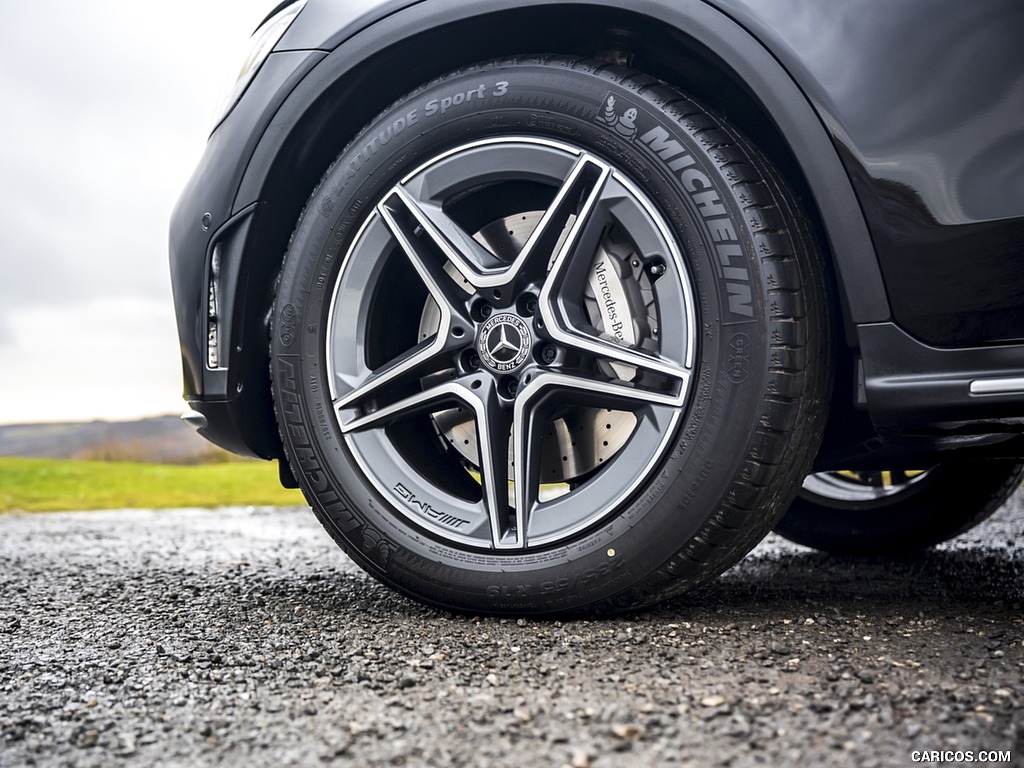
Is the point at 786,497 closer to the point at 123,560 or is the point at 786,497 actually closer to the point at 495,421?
the point at 495,421

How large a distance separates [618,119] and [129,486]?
699cm

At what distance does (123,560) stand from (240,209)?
5.48 feet

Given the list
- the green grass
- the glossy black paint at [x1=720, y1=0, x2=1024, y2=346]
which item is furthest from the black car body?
the green grass

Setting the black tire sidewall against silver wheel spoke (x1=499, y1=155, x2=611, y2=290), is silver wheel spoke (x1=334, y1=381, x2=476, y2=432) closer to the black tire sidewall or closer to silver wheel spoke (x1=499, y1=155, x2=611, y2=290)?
the black tire sidewall

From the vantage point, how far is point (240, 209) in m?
2.03

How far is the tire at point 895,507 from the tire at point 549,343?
1347 millimetres

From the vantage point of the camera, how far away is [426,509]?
1.89 meters

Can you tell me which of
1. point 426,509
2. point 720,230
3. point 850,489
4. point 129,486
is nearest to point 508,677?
point 426,509

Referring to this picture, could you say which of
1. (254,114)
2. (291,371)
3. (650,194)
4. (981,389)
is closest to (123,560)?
(291,371)

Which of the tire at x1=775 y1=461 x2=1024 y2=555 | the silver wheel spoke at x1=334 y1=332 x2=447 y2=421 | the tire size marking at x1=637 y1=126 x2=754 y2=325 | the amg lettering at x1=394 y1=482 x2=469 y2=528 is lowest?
the tire at x1=775 y1=461 x2=1024 y2=555

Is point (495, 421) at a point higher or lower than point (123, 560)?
higher

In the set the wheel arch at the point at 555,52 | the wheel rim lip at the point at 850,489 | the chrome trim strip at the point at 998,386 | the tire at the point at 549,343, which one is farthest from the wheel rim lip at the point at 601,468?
the wheel rim lip at the point at 850,489

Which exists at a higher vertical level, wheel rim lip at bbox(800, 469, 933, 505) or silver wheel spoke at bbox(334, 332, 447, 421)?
silver wheel spoke at bbox(334, 332, 447, 421)

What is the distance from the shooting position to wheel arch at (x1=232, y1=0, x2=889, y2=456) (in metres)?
1.57
